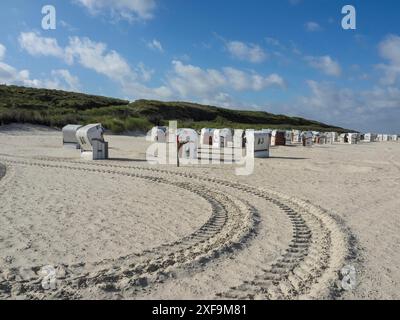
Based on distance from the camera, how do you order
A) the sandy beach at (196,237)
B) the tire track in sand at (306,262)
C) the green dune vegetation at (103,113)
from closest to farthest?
the tire track in sand at (306,262) → the sandy beach at (196,237) → the green dune vegetation at (103,113)

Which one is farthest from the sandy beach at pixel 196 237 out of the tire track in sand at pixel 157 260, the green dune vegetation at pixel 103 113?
the green dune vegetation at pixel 103 113

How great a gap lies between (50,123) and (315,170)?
23.5m

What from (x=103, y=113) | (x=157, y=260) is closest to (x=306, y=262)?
(x=157, y=260)

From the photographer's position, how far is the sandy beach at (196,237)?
4207 mm

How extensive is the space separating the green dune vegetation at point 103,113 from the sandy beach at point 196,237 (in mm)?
22910

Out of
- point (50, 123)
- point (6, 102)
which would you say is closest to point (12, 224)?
point (50, 123)

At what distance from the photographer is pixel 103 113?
1842 inches

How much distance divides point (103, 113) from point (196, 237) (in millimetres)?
42603

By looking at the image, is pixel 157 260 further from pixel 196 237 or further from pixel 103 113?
pixel 103 113

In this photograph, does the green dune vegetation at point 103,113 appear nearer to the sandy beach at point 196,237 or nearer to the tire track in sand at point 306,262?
the sandy beach at point 196,237

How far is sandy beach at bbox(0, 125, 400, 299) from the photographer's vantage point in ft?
13.8

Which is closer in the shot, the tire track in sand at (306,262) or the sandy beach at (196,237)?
the tire track in sand at (306,262)

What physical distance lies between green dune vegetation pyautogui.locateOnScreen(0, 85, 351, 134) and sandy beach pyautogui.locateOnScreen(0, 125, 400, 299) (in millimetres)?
22910

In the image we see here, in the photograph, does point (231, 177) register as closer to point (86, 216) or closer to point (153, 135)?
point (86, 216)
